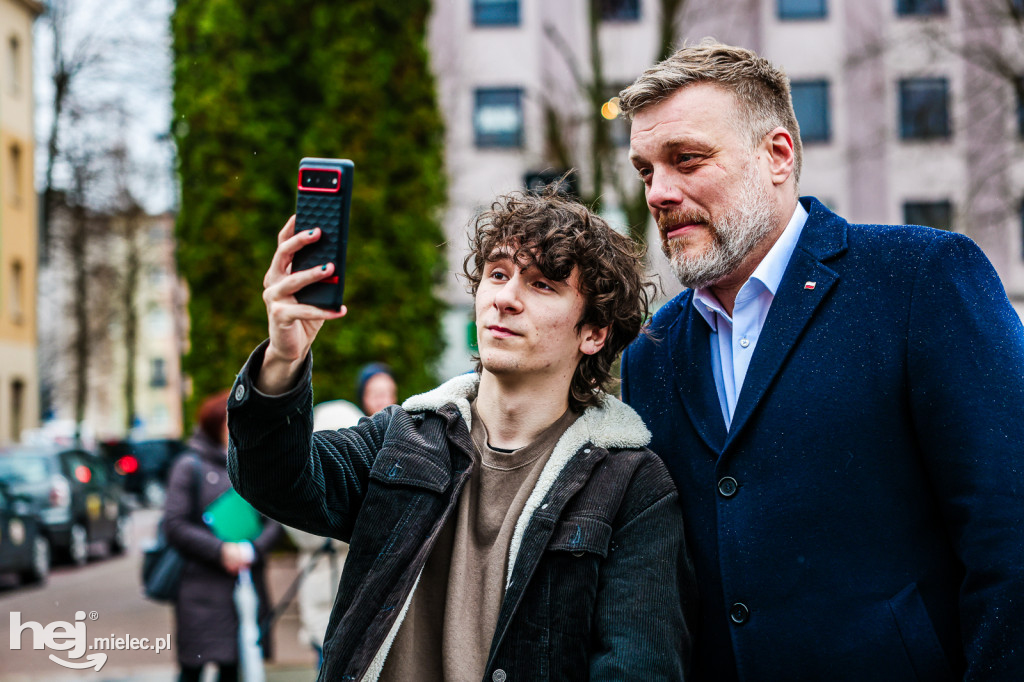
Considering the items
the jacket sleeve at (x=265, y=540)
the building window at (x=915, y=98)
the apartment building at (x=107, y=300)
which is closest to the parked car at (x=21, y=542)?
the jacket sleeve at (x=265, y=540)

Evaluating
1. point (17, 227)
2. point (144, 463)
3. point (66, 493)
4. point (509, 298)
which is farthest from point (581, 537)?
point (144, 463)

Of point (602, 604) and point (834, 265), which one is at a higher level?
point (834, 265)

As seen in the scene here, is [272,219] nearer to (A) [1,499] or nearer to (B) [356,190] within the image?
(B) [356,190]

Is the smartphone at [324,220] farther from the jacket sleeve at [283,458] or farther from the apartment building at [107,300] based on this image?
the apartment building at [107,300]

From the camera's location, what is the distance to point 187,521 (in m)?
6.39

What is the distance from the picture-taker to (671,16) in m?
15.5

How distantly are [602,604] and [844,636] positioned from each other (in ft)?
1.76

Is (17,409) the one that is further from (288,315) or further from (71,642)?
(288,315)

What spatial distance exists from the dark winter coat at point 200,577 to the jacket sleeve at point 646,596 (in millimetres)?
4406

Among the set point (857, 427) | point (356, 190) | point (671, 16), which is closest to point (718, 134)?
point (857, 427)

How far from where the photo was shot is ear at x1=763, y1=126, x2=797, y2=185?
2711mm

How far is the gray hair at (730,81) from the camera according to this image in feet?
8.73

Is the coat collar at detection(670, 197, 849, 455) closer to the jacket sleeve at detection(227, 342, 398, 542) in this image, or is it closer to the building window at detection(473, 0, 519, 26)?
the jacket sleeve at detection(227, 342, 398, 542)

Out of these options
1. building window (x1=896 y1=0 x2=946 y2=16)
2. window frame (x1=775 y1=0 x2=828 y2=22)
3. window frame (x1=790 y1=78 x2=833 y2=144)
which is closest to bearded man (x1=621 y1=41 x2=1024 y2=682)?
building window (x1=896 y1=0 x2=946 y2=16)
